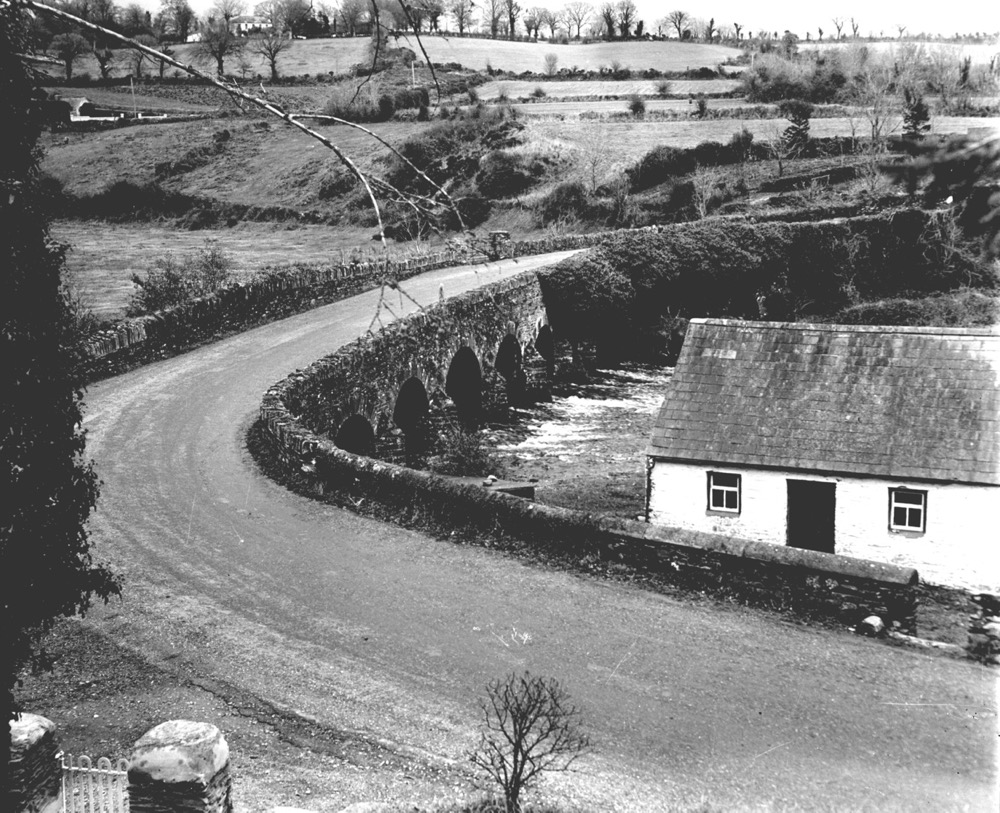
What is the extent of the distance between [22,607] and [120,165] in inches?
2642

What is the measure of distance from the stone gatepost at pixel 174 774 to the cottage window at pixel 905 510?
49.9 ft

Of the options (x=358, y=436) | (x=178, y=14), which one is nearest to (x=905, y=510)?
(x=358, y=436)

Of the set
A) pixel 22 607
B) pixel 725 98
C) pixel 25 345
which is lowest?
pixel 22 607

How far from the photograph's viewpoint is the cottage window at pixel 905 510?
18141 mm

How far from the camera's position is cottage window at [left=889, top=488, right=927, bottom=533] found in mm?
18141

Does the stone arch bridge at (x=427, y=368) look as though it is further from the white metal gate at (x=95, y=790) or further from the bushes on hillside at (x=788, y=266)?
the white metal gate at (x=95, y=790)

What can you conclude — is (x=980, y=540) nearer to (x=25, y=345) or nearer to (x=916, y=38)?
(x=25, y=345)

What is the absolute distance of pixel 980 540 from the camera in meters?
17.5

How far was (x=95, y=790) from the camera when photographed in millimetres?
6520

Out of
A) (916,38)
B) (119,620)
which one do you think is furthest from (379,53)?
(916,38)

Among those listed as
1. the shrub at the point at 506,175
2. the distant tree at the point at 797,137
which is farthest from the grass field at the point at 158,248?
the distant tree at the point at 797,137

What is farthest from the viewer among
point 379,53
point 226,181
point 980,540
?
point 226,181

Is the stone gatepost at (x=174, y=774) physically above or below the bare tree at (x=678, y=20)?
below

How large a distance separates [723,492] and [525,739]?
12994 mm
